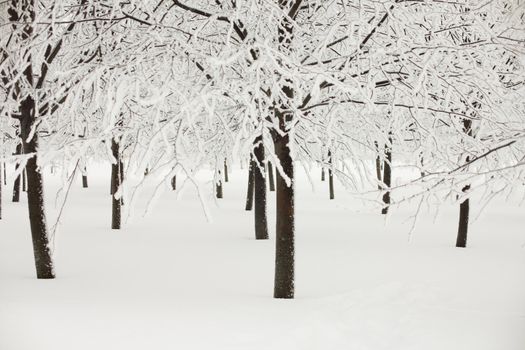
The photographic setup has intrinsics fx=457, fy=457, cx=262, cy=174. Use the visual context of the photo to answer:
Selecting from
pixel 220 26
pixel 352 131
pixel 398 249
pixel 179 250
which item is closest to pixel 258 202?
pixel 179 250

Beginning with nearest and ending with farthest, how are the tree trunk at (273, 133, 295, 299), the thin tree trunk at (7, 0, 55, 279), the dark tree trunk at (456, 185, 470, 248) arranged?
1. the tree trunk at (273, 133, 295, 299)
2. the thin tree trunk at (7, 0, 55, 279)
3. the dark tree trunk at (456, 185, 470, 248)

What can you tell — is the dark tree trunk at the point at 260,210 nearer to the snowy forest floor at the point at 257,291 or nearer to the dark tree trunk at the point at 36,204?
the snowy forest floor at the point at 257,291

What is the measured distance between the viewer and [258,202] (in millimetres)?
13234

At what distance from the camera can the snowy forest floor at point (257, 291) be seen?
17.7 ft

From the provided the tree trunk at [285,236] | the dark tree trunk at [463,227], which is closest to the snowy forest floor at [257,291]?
the tree trunk at [285,236]

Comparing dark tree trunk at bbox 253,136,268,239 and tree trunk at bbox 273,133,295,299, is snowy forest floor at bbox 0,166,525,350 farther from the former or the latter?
dark tree trunk at bbox 253,136,268,239

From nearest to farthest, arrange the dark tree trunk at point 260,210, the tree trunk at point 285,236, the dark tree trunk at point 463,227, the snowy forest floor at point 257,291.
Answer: the snowy forest floor at point 257,291 → the tree trunk at point 285,236 → the dark tree trunk at point 463,227 → the dark tree trunk at point 260,210

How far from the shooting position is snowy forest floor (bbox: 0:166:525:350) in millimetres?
5387

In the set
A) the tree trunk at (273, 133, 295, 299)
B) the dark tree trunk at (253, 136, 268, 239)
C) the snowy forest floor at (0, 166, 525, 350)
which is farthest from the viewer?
the dark tree trunk at (253, 136, 268, 239)

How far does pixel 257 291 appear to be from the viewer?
301 inches

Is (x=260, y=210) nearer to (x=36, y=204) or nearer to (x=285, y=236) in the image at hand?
(x=285, y=236)

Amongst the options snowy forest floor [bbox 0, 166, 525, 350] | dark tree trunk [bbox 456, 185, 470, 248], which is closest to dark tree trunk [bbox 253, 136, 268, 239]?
snowy forest floor [bbox 0, 166, 525, 350]

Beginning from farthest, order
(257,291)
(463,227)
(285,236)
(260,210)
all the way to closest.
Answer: (260,210), (463,227), (257,291), (285,236)

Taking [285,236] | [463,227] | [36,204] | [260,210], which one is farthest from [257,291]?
[463,227]
